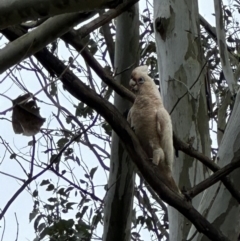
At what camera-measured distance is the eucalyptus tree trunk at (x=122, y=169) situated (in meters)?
1.90

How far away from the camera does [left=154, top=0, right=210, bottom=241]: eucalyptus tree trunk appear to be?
79.4 inches

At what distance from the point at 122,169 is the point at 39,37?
0.83 meters

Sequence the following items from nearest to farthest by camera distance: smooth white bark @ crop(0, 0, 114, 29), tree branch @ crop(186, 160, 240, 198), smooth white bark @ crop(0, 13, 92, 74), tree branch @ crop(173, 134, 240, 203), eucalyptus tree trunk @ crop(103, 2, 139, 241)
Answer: smooth white bark @ crop(0, 0, 114, 29)
smooth white bark @ crop(0, 13, 92, 74)
tree branch @ crop(186, 160, 240, 198)
tree branch @ crop(173, 134, 240, 203)
eucalyptus tree trunk @ crop(103, 2, 139, 241)

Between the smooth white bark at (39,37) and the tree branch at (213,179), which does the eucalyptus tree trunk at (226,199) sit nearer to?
the tree branch at (213,179)

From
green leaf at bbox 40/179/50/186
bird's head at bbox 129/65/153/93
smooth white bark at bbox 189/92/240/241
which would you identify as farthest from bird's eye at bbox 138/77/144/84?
green leaf at bbox 40/179/50/186

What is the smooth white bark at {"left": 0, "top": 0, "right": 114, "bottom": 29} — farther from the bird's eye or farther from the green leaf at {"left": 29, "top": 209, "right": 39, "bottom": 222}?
the green leaf at {"left": 29, "top": 209, "right": 39, "bottom": 222}

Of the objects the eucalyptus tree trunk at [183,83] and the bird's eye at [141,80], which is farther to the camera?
the eucalyptus tree trunk at [183,83]

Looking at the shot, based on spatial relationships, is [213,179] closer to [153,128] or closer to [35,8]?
[153,128]

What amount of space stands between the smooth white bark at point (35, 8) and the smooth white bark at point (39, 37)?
0.11 meters

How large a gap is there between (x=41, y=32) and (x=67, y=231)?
→ 1348 millimetres

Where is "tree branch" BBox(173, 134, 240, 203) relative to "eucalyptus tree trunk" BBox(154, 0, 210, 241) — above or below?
below

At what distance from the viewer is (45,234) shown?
2518mm

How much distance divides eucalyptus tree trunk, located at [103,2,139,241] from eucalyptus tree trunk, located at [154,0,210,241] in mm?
122

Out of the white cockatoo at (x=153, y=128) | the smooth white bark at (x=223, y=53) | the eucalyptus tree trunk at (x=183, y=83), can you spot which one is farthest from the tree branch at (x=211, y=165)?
the smooth white bark at (x=223, y=53)
